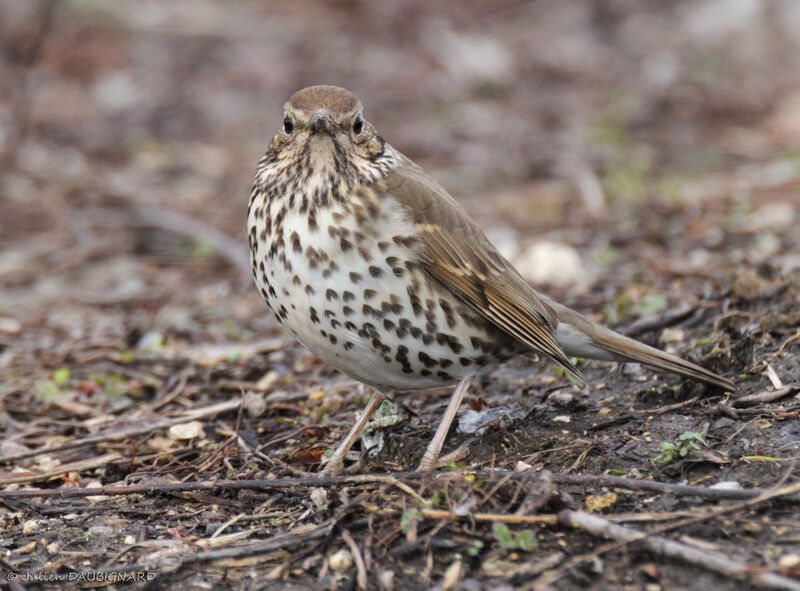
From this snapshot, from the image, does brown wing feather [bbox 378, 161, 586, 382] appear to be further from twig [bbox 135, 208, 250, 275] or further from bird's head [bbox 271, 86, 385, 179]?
twig [bbox 135, 208, 250, 275]

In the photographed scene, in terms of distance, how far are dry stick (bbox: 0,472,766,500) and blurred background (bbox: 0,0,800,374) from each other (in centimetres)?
206

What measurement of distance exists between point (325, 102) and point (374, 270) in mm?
706

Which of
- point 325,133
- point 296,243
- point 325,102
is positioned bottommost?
point 296,243

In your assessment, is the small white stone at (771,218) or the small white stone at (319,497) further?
the small white stone at (771,218)

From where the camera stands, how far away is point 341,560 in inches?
125

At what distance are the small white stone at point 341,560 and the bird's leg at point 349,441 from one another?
2.70 ft

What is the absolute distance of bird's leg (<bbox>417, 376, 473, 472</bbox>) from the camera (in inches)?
154

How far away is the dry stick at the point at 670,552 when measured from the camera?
271cm

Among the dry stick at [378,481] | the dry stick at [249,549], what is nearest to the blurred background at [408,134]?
the dry stick at [378,481]

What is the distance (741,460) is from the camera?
3504 mm

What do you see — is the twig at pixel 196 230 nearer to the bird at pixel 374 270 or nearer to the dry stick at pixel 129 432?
the dry stick at pixel 129 432

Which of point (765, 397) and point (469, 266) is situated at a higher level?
point (469, 266)

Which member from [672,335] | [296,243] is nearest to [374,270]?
[296,243]

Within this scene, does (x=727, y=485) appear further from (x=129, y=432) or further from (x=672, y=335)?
Answer: (x=129, y=432)
